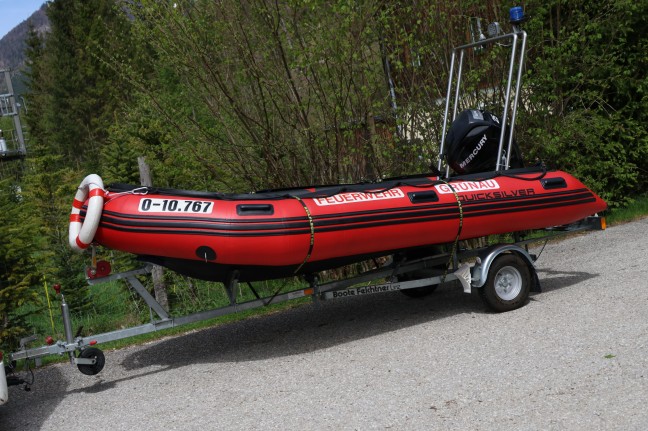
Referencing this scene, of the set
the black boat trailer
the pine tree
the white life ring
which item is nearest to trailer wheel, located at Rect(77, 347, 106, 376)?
the black boat trailer

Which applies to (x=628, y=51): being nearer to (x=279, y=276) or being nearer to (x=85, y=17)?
(x=279, y=276)

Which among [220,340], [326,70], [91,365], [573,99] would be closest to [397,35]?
[326,70]

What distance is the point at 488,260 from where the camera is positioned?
319 inches

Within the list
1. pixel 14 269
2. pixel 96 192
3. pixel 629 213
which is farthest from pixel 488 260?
pixel 629 213

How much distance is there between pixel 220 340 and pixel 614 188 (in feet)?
25.6

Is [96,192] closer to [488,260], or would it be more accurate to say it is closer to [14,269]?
[14,269]

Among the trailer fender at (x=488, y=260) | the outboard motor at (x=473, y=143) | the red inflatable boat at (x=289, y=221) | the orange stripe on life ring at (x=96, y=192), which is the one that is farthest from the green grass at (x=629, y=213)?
the orange stripe on life ring at (x=96, y=192)

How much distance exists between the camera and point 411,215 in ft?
Answer: 25.3

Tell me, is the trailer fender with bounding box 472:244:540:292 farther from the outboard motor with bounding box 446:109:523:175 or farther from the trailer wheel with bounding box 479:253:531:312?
the outboard motor with bounding box 446:109:523:175

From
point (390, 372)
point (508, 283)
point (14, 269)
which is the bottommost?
point (390, 372)

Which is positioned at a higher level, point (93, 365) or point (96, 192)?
point (96, 192)

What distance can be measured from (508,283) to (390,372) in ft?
7.34

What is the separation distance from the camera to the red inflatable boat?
690cm

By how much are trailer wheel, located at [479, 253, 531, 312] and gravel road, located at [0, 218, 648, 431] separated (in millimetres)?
123
